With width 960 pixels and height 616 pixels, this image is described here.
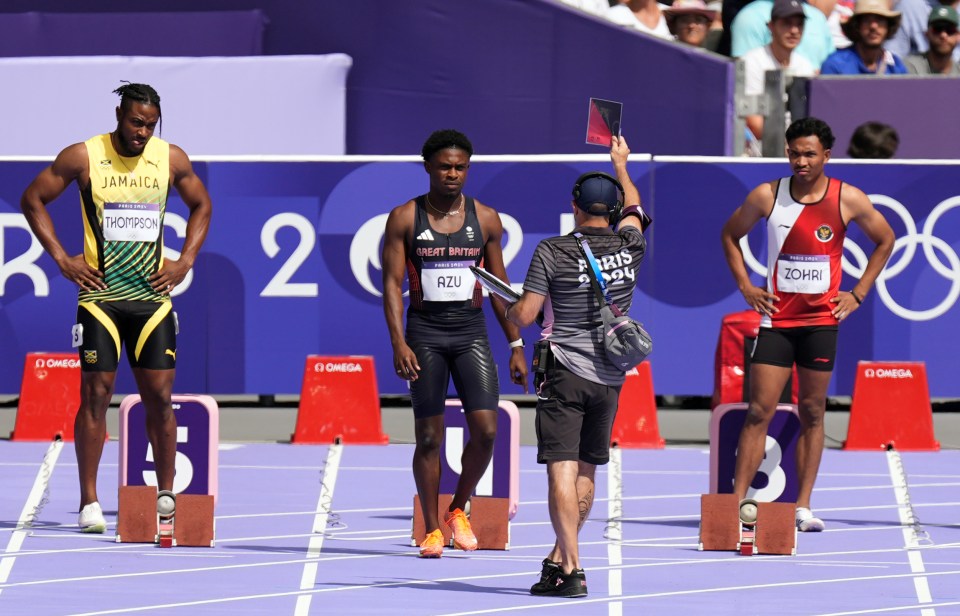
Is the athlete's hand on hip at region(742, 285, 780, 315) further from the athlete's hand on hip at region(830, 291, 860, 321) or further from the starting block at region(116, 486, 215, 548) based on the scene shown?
the starting block at region(116, 486, 215, 548)

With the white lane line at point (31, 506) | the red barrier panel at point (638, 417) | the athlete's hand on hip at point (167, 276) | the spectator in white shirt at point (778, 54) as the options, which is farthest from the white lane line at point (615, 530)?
the spectator in white shirt at point (778, 54)

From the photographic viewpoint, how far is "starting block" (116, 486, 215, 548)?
949cm

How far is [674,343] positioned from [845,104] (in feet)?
9.11

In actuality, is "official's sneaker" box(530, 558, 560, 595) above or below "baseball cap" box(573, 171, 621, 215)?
below

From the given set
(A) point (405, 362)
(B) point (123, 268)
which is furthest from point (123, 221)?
(A) point (405, 362)

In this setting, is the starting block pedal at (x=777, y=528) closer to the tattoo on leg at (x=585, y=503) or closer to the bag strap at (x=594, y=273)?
the tattoo on leg at (x=585, y=503)

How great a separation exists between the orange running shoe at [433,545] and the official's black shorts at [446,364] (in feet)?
1.85

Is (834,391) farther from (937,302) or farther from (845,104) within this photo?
(845,104)

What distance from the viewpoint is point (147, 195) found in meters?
9.79

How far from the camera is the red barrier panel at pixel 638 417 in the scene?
1338cm

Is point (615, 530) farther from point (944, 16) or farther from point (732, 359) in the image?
point (944, 16)

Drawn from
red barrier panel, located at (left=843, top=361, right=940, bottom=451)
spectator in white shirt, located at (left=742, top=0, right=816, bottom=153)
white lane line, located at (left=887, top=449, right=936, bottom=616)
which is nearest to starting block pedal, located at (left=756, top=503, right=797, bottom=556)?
white lane line, located at (left=887, top=449, right=936, bottom=616)

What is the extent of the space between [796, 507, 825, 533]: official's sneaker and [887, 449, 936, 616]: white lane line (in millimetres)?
440

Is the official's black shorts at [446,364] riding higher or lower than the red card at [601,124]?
lower
